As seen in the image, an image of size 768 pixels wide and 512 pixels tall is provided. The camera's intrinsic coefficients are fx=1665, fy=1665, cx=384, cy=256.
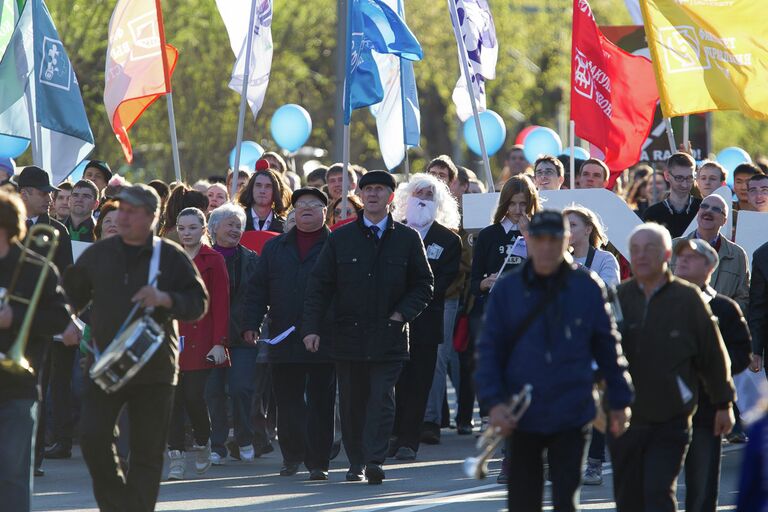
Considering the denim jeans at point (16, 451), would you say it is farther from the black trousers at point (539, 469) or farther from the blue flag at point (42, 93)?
the blue flag at point (42, 93)

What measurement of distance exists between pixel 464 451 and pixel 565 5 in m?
32.7

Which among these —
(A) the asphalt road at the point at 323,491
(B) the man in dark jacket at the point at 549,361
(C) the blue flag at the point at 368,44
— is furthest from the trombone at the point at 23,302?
(C) the blue flag at the point at 368,44

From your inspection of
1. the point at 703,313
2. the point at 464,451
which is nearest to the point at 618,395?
the point at 703,313

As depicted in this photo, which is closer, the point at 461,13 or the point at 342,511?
the point at 342,511

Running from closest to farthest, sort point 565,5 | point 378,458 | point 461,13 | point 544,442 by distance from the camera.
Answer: point 544,442 → point 378,458 → point 461,13 → point 565,5

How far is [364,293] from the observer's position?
11461 mm

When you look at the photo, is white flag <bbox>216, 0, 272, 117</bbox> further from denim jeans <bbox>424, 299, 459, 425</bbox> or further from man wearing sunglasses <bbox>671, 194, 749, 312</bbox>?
man wearing sunglasses <bbox>671, 194, 749, 312</bbox>

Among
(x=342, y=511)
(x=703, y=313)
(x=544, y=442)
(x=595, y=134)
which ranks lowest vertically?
(x=342, y=511)

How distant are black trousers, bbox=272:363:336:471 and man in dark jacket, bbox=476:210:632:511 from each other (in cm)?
413

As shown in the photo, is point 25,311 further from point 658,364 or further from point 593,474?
point 593,474

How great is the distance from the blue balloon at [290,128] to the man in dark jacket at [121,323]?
13475 millimetres

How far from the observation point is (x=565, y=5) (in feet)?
147

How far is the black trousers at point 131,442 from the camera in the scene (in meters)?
8.45

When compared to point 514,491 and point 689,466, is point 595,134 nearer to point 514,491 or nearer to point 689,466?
point 689,466
